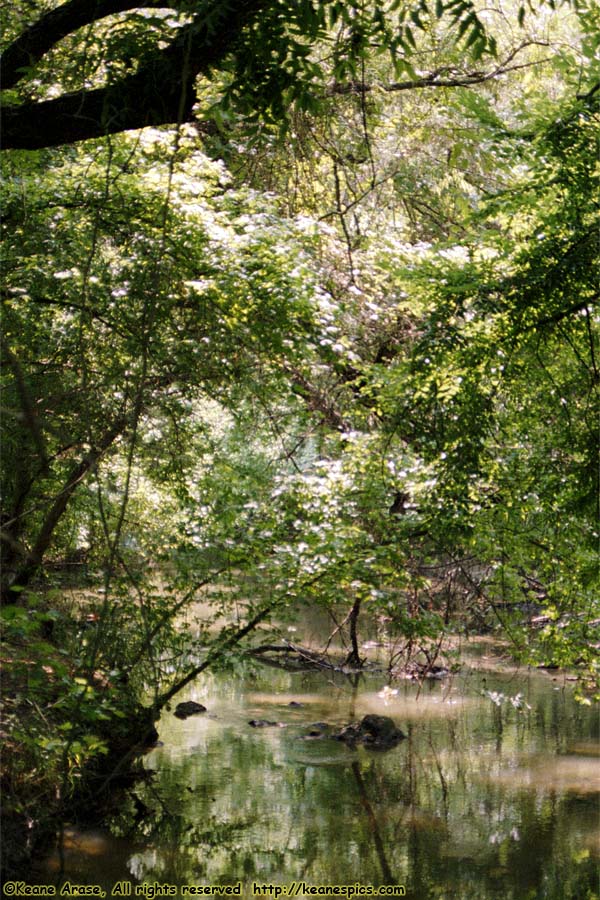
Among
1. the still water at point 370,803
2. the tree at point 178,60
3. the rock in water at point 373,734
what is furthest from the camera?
the rock in water at point 373,734

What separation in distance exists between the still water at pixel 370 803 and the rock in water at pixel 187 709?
0.14 m

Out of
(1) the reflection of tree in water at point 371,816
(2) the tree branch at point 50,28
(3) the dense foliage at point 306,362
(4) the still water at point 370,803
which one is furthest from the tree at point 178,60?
(4) the still water at point 370,803

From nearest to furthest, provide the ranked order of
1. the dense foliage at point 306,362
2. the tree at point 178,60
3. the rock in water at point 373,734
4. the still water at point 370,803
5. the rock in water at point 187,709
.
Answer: the tree at point 178,60, the dense foliage at point 306,362, the still water at point 370,803, the rock in water at point 373,734, the rock in water at point 187,709

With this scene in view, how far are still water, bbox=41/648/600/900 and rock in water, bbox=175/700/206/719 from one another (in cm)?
14

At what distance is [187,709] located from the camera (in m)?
9.62

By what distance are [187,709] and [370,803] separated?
269 centimetres

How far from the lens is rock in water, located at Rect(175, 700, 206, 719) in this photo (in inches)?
375

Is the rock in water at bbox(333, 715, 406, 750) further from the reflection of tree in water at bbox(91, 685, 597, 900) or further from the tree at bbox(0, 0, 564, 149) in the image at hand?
the tree at bbox(0, 0, 564, 149)

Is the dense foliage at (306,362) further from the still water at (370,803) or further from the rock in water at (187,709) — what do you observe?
the rock in water at (187,709)

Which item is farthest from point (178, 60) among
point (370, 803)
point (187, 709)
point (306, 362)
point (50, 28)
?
point (187, 709)

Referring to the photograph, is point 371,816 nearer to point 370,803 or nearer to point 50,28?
point 370,803

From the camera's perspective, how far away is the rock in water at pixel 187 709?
9531mm

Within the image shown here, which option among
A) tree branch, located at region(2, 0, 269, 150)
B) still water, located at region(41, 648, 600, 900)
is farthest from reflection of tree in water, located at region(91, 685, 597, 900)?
tree branch, located at region(2, 0, 269, 150)

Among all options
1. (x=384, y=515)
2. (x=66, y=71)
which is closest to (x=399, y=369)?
(x=384, y=515)
